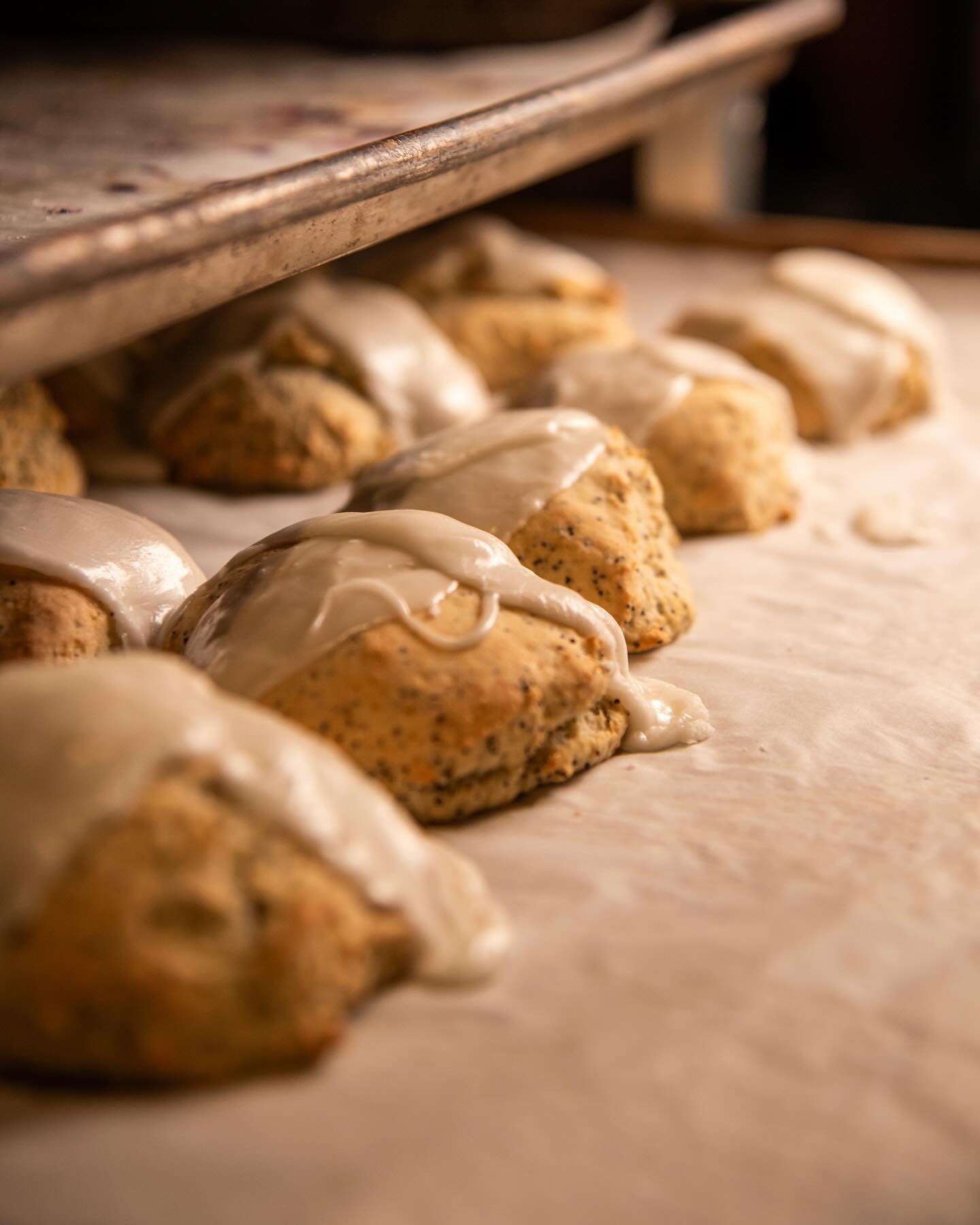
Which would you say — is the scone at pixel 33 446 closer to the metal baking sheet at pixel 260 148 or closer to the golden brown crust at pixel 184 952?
the metal baking sheet at pixel 260 148

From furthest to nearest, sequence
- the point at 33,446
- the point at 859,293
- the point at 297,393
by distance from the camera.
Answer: the point at 859,293
the point at 297,393
the point at 33,446

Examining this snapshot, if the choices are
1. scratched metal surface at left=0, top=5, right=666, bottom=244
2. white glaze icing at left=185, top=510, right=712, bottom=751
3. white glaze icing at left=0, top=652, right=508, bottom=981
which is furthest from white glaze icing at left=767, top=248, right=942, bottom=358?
white glaze icing at left=0, top=652, right=508, bottom=981

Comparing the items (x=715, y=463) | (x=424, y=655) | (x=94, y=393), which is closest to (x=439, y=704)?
(x=424, y=655)

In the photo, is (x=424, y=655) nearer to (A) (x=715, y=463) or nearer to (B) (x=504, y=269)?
(A) (x=715, y=463)

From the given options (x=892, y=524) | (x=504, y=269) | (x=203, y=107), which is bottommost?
(x=892, y=524)

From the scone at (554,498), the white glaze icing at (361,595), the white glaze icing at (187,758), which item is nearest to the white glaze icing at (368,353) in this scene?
the scone at (554,498)

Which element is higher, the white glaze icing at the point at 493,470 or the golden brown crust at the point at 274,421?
the white glaze icing at the point at 493,470
